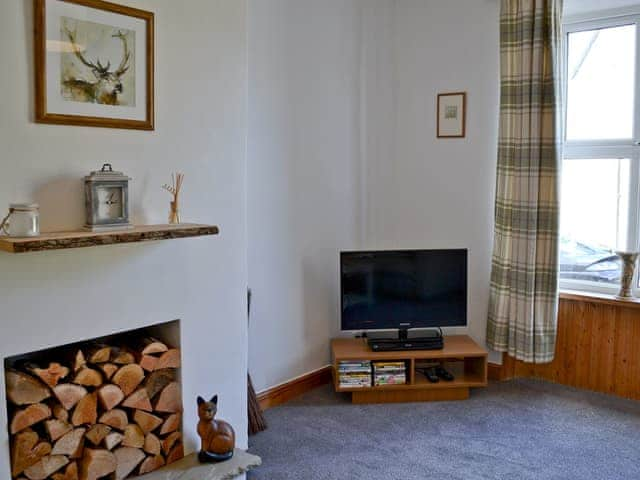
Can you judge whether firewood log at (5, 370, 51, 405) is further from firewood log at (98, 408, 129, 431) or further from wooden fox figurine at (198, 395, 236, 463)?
wooden fox figurine at (198, 395, 236, 463)

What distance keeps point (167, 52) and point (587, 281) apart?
281 centimetres

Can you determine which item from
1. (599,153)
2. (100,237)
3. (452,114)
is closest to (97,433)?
(100,237)

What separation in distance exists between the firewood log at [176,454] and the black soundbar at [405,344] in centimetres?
135

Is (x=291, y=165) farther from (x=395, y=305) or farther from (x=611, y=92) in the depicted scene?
(x=611, y=92)

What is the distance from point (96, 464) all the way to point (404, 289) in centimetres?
197

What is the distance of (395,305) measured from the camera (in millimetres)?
3697

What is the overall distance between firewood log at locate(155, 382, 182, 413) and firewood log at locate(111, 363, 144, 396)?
0.14 metres

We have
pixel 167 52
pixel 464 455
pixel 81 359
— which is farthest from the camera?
pixel 464 455

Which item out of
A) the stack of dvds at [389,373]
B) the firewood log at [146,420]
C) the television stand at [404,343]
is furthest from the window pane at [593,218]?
the firewood log at [146,420]

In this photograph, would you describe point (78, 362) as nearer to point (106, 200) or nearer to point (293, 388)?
point (106, 200)

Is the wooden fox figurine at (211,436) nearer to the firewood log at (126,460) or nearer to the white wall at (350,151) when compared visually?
the firewood log at (126,460)

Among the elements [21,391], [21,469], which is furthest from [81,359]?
[21,469]

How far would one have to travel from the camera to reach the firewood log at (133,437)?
2.42 m

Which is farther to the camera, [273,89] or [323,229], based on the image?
[323,229]
